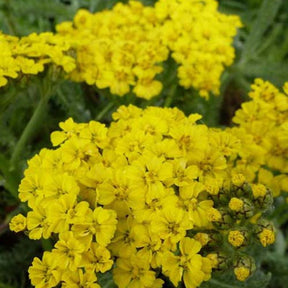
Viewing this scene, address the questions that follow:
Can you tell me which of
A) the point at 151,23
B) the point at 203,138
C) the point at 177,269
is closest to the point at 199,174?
the point at 203,138

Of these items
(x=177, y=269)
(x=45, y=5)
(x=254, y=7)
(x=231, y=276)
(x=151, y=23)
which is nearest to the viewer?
(x=177, y=269)

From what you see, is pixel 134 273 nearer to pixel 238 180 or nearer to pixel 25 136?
pixel 238 180

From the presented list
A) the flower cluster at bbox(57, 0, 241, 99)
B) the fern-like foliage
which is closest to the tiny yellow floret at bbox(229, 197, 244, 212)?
the flower cluster at bbox(57, 0, 241, 99)

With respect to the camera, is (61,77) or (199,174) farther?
(61,77)

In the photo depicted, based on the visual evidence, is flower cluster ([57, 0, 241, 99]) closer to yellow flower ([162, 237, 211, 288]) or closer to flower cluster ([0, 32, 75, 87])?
flower cluster ([0, 32, 75, 87])

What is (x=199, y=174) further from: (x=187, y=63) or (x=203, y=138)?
(x=187, y=63)

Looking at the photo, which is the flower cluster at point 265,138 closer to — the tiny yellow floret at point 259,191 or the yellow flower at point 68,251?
the tiny yellow floret at point 259,191
